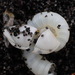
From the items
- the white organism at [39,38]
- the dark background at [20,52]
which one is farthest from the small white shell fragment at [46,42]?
the dark background at [20,52]

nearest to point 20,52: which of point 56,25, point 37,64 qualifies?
point 37,64

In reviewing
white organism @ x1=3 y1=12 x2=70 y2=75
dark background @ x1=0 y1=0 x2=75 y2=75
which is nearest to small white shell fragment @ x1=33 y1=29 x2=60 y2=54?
white organism @ x1=3 y1=12 x2=70 y2=75

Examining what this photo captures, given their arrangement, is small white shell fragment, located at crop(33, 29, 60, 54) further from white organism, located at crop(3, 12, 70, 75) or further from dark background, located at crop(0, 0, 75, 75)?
dark background, located at crop(0, 0, 75, 75)

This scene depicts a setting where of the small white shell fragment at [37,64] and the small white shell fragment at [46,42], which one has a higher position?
the small white shell fragment at [46,42]

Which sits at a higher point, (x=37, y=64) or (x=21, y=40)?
(x=21, y=40)

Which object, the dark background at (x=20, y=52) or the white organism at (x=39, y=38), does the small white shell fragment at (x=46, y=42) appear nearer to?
the white organism at (x=39, y=38)

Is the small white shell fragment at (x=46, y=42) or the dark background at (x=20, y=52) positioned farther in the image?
the dark background at (x=20, y=52)

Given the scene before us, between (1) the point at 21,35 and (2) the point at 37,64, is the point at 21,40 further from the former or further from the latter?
(2) the point at 37,64
